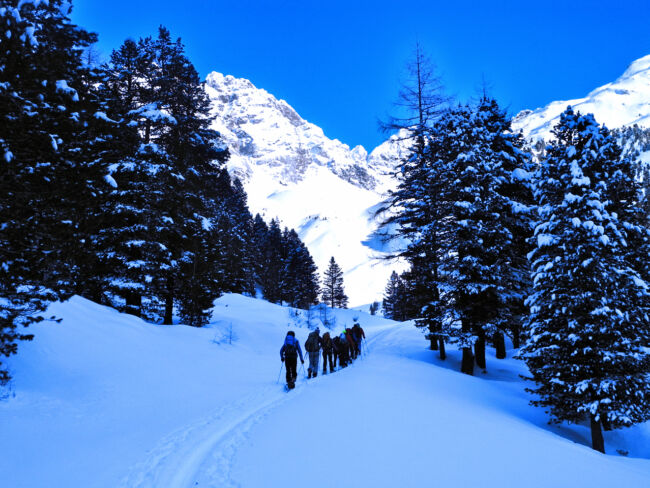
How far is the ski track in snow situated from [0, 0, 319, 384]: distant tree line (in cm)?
321

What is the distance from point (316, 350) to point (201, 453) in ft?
27.1

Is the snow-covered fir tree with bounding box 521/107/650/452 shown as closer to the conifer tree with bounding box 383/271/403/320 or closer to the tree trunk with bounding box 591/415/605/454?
the tree trunk with bounding box 591/415/605/454

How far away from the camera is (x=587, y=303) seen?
9766 mm

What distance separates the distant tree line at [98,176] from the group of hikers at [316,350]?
643cm

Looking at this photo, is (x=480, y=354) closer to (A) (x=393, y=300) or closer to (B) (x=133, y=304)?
(B) (x=133, y=304)

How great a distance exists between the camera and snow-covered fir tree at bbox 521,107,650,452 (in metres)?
9.38

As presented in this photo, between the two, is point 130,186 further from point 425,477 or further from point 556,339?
point 556,339

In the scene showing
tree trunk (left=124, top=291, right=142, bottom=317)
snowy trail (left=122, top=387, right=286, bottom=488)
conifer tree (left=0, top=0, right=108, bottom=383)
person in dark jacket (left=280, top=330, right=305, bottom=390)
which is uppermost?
conifer tree (left=0, top=0, right=108, bottom=383)

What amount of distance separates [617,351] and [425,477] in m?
8.07

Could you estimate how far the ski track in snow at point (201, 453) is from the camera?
195 inches

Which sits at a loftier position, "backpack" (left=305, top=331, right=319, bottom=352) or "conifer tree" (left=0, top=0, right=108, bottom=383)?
"conifer tree" (left=0, top=0, right=108, bottom=383)

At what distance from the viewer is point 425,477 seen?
15.5ft

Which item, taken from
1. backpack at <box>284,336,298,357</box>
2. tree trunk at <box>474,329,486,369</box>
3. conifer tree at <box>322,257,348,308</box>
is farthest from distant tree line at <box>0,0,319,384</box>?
conifer tree at <box>322,257,348,308</box>

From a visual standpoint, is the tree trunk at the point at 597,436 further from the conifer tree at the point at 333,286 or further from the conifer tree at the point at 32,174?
the conifer tree at the point at 333,286
